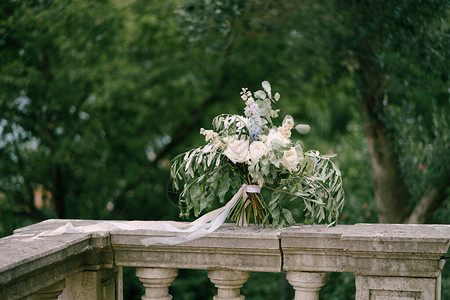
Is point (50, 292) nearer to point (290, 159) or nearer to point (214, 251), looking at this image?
point (214, 251)

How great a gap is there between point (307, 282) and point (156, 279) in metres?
0.73

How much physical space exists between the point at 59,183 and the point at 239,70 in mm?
3535

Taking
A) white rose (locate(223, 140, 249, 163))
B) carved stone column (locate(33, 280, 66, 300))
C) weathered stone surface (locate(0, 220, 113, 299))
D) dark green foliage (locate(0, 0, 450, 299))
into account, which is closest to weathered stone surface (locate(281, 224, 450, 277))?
white rose (locate(223, 140, 249, 163))

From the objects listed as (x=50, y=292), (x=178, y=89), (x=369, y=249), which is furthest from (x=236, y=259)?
(x=178, y=89)

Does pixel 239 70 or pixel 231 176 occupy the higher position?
pixel 231 176

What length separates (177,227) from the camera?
8.60 feet

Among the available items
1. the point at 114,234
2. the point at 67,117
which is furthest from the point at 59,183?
the point at 114,234

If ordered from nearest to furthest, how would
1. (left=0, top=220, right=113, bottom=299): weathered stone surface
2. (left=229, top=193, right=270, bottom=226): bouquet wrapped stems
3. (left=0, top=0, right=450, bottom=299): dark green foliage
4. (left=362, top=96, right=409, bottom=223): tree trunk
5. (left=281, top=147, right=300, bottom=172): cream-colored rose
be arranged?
(left=0, top=220, right=113, bottom=299): weathered stone surface < (left=281, top=147, right=300, bottom=172): cream-colored rose < (left=229, top=193, right=270, bottom=226): bouquet wrapped stems < (left=0, top=0, right=450, bottom=299): dark green foliage < (left=362, top=96, right=409, bottom=223): tree trunk

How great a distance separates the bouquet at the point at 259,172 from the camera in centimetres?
252

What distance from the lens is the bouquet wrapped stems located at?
8.72ft

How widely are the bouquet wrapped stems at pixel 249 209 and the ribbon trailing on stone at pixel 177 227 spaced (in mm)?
16

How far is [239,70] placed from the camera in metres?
9.21

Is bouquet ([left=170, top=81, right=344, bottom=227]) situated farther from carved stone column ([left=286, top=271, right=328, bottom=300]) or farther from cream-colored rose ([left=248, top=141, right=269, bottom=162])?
carved stone column ([left=286, top=271, right=328, bottom=300])

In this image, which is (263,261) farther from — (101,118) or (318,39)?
(101,118)
